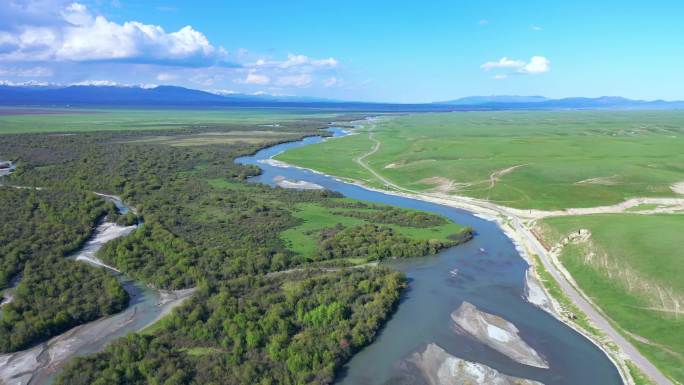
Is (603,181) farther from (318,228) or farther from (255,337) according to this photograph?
(255,337)

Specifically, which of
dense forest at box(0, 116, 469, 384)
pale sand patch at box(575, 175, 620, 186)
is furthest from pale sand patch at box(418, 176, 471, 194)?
pale sand patch at box(575, 175, 620, 186)

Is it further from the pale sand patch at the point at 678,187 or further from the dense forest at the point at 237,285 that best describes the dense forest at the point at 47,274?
the pale sand patch at the point at 678,187

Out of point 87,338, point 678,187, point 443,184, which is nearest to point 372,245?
point 87,338

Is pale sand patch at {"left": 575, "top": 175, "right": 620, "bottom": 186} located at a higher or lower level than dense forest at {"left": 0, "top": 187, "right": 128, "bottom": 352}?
higher

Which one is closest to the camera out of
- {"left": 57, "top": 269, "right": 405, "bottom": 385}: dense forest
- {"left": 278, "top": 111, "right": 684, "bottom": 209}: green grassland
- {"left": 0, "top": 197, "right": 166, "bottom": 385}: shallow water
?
{"left": 57, "top": 269, "right": 405, "bottom": 385}: dense forest

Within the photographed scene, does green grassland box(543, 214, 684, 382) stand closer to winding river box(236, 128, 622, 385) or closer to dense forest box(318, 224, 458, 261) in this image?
winding river box(236, 128, 622, 385)

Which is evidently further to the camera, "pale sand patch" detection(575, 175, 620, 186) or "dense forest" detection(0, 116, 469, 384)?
"pale sand patch" detection(575, 175, 620, 186)
